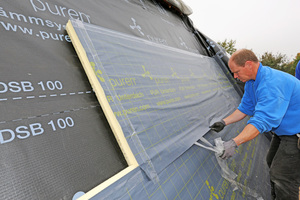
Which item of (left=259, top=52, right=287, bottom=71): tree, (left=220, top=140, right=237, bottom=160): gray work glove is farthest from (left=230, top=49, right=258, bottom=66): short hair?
(left=259, top=52, right=287, bottom=71): tree

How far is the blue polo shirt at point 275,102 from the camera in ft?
3.59

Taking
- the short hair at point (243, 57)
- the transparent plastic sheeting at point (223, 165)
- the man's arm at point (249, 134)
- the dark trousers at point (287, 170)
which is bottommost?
the dark trousers at point (287, 170)

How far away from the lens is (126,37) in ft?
4.04

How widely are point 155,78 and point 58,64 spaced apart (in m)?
0.71

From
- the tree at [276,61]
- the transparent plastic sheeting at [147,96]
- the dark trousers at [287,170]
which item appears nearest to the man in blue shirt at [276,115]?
the dark trousers at [287,170]

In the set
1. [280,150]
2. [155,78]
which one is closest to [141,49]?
[155,78]

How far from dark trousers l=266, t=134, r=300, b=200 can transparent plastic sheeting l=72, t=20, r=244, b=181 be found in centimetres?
66

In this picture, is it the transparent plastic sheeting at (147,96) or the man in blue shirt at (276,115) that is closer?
the transparent plastic sheeting at (147,96)

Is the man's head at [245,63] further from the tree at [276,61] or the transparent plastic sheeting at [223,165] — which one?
the tree at [276,61]

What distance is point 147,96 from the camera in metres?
1.08

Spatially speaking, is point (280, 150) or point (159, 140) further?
point (280, 150)

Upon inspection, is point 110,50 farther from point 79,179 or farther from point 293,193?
point 293,193

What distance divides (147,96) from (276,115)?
943mm

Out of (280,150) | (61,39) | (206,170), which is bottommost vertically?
(280,150)
